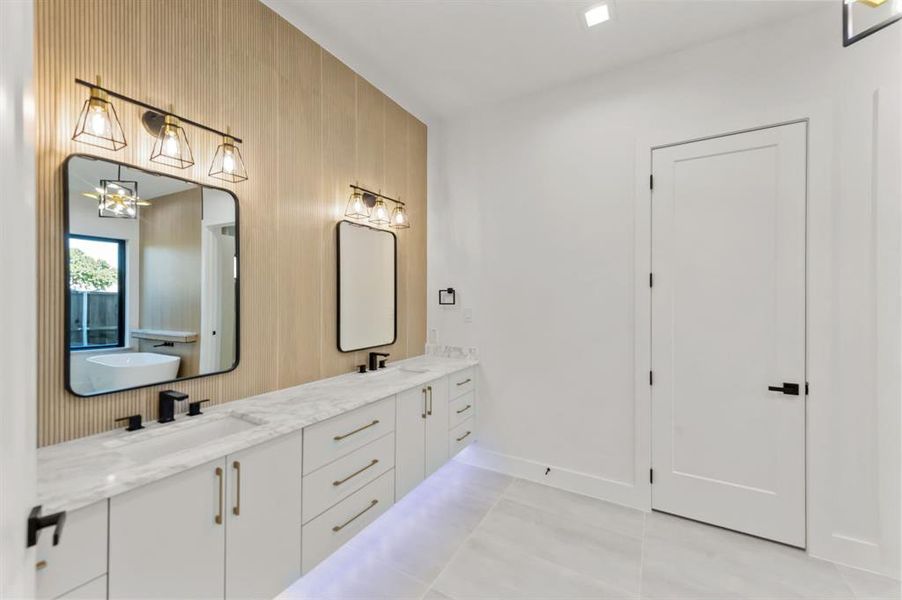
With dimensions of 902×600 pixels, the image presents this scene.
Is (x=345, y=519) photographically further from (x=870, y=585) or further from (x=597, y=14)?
(x=597, y=14)

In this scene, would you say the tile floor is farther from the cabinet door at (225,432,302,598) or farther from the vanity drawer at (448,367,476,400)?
the vanity drawer at (448,367,476,400)

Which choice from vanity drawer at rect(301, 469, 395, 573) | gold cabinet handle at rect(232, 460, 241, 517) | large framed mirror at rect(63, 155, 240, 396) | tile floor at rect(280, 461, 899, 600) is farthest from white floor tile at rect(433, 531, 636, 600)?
large framed mirror at rect(63, 155, 240, 396)

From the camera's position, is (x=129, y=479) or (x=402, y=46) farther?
(x=402, y=46)

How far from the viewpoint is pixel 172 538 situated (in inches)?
49.1

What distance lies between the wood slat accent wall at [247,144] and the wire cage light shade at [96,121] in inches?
1.2

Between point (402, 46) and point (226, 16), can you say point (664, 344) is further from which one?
point (226, 16)

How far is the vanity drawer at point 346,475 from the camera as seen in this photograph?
1.72 m

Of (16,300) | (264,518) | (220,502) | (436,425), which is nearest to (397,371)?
(436,425)

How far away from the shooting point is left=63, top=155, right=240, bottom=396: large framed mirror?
56.4 inches

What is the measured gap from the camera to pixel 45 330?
1336mm

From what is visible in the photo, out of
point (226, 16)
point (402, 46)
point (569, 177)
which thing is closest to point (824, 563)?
point (569, 177)

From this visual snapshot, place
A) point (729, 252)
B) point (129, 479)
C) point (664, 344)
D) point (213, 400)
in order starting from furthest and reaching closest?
point (664, 344), point (729, 252), point (213, 400), point (129, 479)

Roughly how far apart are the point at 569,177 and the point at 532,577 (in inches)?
103

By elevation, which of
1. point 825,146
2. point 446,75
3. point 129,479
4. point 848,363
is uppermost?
point 446,75
